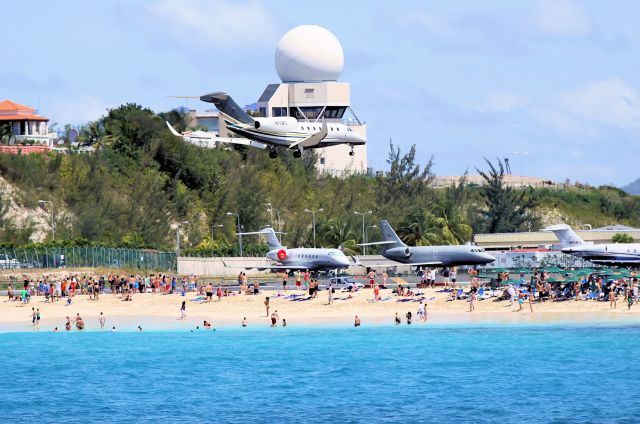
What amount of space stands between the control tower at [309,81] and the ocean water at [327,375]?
7579 centimetres

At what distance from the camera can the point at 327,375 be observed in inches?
2862

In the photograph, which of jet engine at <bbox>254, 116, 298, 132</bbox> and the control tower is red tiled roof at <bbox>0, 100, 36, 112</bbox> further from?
jet engine at <bbox>254, 116, 298, 132</bbox>

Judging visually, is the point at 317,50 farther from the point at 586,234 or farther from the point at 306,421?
the point at 306,421

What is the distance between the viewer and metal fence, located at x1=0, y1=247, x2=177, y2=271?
112919 millimetres

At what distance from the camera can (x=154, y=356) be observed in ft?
271

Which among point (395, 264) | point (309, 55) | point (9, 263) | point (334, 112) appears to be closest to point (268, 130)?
point (9, 263)

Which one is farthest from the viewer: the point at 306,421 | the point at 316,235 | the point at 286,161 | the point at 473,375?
the point at 286,161

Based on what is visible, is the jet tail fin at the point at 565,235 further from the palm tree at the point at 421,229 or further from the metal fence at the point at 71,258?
the metal fence at the point at 71,258

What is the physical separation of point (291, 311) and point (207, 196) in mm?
70667

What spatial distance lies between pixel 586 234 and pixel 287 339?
67.6 meters

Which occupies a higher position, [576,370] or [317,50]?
[317,50]

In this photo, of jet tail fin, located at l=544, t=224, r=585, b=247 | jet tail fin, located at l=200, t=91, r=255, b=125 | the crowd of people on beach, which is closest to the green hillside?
jet tail fin, located at l=544, t=224, r=585, b=247

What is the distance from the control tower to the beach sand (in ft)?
231

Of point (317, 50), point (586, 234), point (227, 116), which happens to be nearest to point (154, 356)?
point (227, 116)
